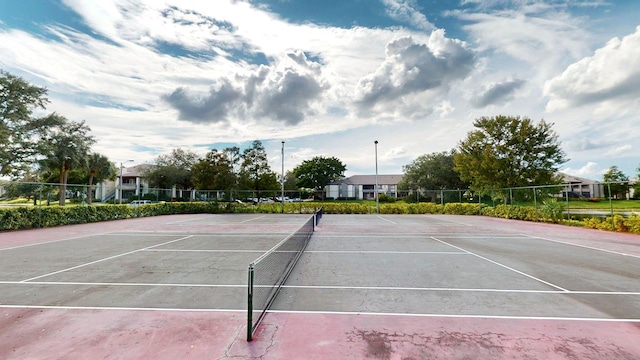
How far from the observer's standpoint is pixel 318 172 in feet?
278

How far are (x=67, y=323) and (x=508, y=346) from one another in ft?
21.6

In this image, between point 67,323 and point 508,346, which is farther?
point 67,323

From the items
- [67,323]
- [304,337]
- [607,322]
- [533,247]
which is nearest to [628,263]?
[533,247]

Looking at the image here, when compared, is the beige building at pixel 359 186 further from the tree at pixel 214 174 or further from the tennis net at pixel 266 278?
the tennis net at pixel 266 278

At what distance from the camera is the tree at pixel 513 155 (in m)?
33.9

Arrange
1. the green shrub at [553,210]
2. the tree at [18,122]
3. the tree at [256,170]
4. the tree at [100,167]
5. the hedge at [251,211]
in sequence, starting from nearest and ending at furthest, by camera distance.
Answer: the hedge at [251,211]
the green shrub at [553,210]
the tree at [18,122]
the tree at [100,167]
the tree at [256,170]

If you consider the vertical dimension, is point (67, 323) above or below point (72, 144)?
below

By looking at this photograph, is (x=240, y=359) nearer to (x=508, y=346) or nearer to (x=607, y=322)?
(x=508, y=346)

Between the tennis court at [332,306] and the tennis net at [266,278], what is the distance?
183 mm

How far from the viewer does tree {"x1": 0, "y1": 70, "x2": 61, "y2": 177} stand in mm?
31750

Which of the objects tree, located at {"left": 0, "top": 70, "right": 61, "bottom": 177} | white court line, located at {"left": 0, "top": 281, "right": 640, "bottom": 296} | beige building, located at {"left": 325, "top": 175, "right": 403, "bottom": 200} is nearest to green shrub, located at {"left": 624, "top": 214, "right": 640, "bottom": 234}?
white court line, located at {"left": 0, "top": 281, "right": 640, "bottom": 296}

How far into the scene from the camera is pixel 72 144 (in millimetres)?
36906

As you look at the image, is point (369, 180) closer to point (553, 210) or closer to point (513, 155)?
point (513, 155)

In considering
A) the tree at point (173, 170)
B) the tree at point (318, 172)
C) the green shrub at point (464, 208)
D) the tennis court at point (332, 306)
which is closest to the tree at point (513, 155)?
the green shrub at point (464, 208)
